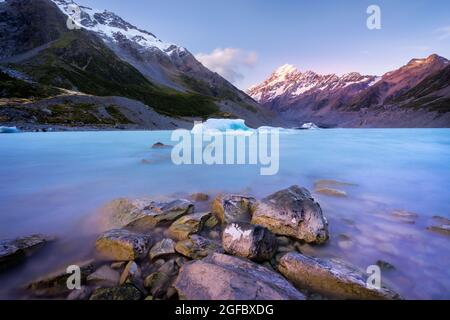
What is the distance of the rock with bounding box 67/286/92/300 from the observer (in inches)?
132

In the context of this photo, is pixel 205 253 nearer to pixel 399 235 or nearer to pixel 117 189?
pixel 399 235

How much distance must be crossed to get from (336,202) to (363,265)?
326 centimetres

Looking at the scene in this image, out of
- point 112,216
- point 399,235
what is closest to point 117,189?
point 112,216

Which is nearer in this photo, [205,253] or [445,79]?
[205,253]

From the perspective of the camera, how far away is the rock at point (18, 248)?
4.02 metres

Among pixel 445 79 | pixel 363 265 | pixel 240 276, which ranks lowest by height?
pixel 363 265

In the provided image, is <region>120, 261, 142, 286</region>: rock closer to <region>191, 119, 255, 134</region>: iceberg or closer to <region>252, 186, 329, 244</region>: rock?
<region>252, 186, 329, 244</region>: rock

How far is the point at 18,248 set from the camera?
14.1 feet

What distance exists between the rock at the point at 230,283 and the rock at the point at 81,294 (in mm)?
1159

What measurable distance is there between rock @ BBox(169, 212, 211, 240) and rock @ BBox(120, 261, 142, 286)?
1118 mm

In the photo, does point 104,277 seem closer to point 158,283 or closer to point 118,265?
point 118,265

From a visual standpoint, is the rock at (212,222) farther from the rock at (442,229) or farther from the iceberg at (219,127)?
the iceberg at (219,127)

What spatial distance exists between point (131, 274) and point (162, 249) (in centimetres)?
71

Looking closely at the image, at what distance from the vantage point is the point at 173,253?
436cm
